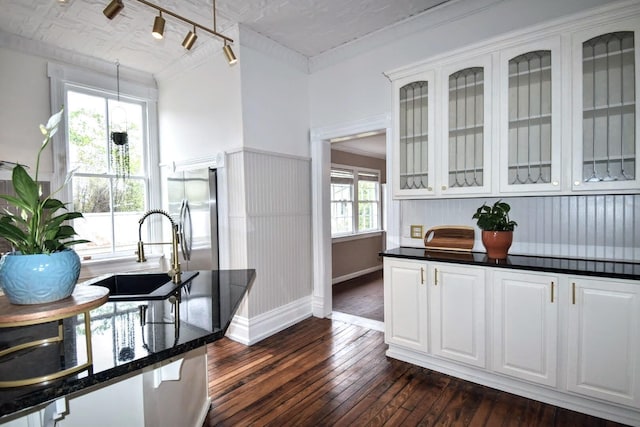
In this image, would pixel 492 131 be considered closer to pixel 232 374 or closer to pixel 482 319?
pixel 482 319

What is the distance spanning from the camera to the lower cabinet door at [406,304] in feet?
8.93

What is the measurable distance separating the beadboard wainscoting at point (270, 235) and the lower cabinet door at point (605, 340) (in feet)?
8.43

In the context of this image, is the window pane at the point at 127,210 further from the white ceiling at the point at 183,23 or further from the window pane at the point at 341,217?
the window pane at the point at 341,217

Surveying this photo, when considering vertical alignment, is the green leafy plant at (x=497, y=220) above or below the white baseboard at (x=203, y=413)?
above

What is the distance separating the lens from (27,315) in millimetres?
900

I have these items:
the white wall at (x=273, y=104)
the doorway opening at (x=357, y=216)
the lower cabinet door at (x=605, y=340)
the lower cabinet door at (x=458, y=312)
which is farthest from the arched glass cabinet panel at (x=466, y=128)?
the doorway opening at (x=357, y=216)

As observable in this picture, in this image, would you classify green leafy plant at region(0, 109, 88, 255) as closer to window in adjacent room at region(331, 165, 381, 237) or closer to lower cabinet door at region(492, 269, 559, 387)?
lower cabinet door at region(492, 269, 559, 387)

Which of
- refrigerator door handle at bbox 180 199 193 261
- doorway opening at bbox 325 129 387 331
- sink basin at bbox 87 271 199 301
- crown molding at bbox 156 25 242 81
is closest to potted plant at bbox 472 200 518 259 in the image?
sink basin at bbox 87 271 199 301

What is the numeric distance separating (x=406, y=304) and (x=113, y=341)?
2264 millimetres

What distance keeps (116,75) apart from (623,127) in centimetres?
492

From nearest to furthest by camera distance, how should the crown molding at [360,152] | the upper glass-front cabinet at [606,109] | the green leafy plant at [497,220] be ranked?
the upper glass-front cabinet at [606,109] → the green leafy plant at [497,220] → the crown molding at [360,152]

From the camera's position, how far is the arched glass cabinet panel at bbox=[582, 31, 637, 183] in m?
2.13

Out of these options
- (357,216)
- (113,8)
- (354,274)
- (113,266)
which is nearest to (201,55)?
(113,8)

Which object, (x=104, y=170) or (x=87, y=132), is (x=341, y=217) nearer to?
(x=104, y=170)
